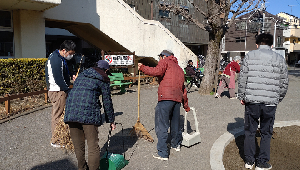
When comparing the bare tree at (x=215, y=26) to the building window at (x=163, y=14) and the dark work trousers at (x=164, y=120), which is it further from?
the building window at (x=163, y=14)

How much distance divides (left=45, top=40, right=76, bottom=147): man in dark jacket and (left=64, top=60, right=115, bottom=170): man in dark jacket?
4.09 feet

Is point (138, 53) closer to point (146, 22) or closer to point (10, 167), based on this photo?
point (146, 22)

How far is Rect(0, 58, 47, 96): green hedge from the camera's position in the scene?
817 cm

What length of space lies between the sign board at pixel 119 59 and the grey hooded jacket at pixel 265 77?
8603mm

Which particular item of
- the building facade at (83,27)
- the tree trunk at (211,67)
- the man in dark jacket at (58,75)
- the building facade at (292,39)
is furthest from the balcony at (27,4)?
the building facade at (292,39)

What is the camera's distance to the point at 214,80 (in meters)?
11.7

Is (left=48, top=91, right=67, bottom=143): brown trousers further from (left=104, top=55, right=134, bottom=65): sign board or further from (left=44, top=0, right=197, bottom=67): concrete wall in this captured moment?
(left=44, top=0, right=197, bottom=67): concrete wall

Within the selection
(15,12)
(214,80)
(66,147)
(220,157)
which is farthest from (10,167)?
(214,80)

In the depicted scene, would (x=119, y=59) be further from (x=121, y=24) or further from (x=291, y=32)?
(x=291, y=32)

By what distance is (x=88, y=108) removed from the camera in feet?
11.1

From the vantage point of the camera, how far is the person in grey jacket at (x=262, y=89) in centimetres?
392

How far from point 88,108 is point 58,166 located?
141 centimetres

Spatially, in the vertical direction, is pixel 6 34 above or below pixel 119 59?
above

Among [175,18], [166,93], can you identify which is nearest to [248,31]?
[175,18]
